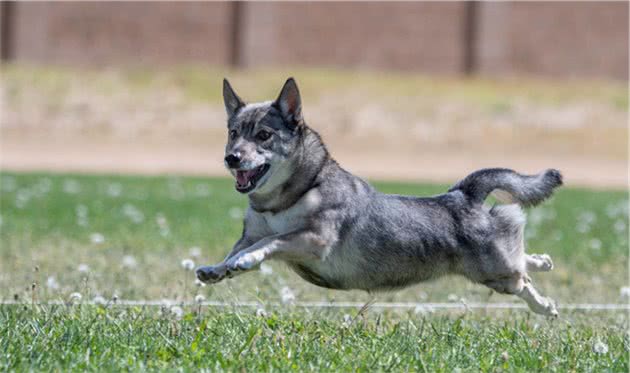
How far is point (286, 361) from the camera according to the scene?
506cm

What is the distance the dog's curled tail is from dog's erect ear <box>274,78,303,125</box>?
114 cm

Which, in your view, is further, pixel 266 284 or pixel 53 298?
pixel 266 284

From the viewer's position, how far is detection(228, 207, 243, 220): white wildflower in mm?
14336

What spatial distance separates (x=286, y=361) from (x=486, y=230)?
188 cm

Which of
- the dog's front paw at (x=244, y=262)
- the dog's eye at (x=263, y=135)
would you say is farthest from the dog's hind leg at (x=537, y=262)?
the dog's front paw at (x=244, y=262)

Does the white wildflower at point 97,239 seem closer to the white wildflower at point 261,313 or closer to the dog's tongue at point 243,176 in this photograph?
Result: the white wildflower at point 261,313

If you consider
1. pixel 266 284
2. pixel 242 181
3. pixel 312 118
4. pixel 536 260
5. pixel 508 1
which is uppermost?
pixel 242 181

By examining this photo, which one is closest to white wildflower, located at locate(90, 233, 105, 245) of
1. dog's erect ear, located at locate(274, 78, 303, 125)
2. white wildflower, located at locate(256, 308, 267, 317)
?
white wildflower, located at locate(256, 308, 267, 317)

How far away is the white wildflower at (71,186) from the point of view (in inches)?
685

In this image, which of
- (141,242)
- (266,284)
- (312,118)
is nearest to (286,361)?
(266,284)

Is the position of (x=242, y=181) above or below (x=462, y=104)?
above

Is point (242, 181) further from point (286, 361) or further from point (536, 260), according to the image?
point (536, 260)

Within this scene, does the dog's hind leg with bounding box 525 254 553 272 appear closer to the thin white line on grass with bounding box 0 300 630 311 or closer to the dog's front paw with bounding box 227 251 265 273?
the thin white line on grass with bounding box 0 300 630 311

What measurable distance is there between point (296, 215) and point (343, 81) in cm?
3081
